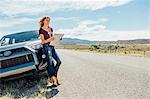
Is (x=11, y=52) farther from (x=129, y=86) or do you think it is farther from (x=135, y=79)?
(x=135, y=79)

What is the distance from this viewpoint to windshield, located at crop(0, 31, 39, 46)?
452 inches

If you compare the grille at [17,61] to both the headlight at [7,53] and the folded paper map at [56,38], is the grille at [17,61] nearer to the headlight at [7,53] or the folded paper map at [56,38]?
the headlight at [7,53]

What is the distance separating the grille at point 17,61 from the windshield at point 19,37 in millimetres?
2141

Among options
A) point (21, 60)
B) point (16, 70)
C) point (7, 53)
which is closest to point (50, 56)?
point (21, 60)

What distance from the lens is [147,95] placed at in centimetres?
792

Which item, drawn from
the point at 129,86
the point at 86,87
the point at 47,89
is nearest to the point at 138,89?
the point at 129,86

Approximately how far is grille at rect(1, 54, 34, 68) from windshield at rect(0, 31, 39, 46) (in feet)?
7.02

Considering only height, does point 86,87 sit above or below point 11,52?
below

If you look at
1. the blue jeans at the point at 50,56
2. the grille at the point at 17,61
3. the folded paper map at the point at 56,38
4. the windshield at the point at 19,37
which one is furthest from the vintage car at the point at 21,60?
the windshield at the point at 19,37

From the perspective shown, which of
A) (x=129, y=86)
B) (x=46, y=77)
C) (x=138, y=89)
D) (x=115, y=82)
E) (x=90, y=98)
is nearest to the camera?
(x=90, y=98)

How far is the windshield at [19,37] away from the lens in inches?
452

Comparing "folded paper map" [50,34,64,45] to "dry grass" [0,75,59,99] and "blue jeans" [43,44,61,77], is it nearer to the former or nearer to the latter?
"blue jeans" [43,44,61,77]

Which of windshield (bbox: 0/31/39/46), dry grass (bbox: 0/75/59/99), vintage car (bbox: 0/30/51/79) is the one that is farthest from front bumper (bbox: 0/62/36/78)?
windshield (bbox: 0/31/39/46)

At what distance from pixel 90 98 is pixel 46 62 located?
2.17 m
